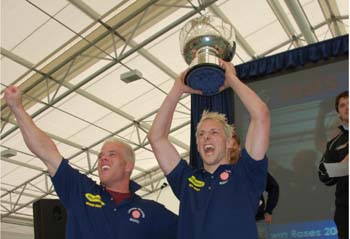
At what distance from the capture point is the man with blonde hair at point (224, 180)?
6.28 ft

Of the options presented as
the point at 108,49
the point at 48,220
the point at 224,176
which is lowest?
the point at 224,176

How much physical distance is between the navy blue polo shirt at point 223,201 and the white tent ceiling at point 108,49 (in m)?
5.47

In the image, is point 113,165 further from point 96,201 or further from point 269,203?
point 269,203

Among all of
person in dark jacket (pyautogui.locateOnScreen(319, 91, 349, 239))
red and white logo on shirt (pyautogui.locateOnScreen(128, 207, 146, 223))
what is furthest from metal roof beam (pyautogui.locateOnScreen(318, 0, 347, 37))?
red and white logo on shirt (pyautogui.locateOnScreen(128, 207, 146, 223))

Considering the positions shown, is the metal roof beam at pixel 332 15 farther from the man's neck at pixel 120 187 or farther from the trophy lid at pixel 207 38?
the man's neck at pixel 120 187

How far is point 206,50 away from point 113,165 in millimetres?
749

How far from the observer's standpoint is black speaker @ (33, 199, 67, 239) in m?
2.90

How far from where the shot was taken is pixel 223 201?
194 centimetres

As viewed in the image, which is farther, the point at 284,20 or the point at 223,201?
the point at 284,20

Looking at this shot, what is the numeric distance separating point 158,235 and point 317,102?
1.65 m

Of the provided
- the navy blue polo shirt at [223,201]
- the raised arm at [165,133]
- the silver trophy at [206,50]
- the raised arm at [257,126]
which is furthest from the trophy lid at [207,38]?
the navy blue polo shirt at [223,201]

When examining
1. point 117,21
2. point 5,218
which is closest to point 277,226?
point 117,21

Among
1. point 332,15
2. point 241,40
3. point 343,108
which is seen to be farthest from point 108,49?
point 343,108

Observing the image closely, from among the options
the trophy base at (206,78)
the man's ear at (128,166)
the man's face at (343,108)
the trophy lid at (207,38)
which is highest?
the trophy lid at (207,38)
